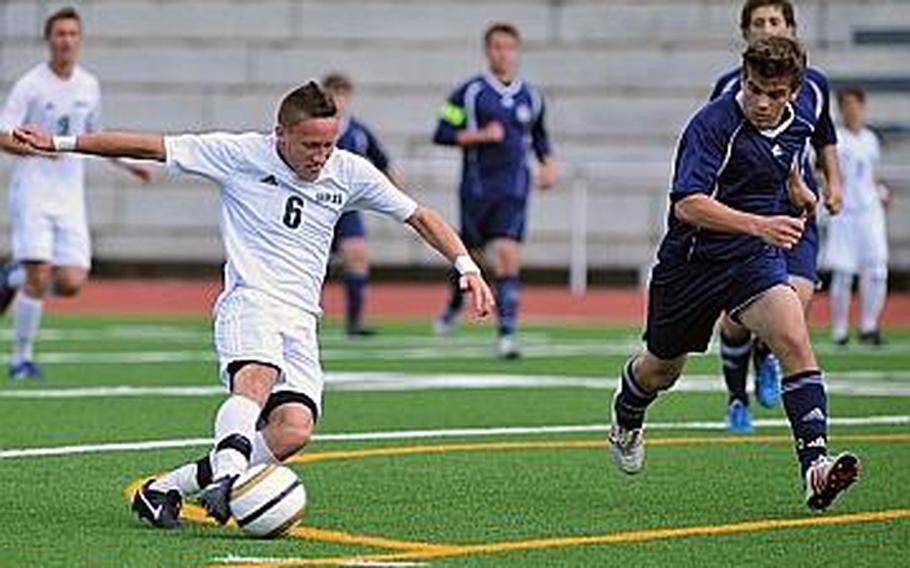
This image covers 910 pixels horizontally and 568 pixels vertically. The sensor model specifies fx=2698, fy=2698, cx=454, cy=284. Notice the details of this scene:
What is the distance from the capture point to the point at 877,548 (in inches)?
361

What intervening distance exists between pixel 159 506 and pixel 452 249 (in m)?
1.50

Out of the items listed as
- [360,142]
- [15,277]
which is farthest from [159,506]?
[360,142]

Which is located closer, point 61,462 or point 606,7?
point 61,462

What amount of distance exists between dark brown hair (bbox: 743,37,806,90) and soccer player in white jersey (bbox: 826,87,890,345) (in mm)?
12727

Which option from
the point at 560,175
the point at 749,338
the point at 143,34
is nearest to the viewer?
the point at 749,338

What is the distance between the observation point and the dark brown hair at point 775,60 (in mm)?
10219

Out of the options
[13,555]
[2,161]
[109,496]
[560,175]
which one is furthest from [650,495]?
[2,161]

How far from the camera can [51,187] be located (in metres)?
17.7

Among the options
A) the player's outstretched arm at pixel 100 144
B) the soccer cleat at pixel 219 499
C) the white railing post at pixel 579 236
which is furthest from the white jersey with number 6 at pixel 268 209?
the white railing post at pixel 579 236

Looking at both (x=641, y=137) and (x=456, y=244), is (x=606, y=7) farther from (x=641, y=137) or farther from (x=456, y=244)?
(x=456, y=244)

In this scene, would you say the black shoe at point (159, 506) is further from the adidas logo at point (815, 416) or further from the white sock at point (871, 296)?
the white sock at point (871, 296)

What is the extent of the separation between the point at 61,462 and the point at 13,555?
9.94 ft

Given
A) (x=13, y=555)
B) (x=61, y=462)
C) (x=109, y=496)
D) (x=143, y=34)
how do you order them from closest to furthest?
(x=13, y=555) → (x=109, y=496) → (x=61, y=462) → (x=143, y=34)

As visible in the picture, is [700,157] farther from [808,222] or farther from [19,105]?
[19,105]
